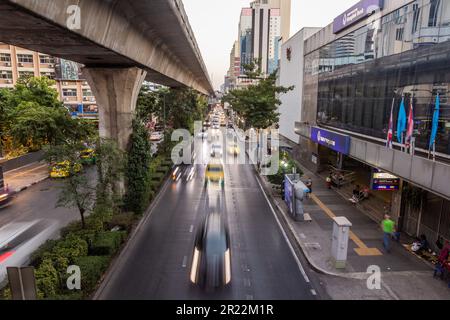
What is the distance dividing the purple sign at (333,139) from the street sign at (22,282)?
2015 centimetres

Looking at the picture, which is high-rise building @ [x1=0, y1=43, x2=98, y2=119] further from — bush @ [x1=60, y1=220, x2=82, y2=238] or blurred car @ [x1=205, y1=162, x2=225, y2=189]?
bush @ [x1=60, y1=220, x2=82, y2=238]

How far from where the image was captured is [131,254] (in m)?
16.2

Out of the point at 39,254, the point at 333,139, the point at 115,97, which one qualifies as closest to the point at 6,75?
the point at 115,97

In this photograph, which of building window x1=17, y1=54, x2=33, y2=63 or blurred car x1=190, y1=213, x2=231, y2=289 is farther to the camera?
building window x1=17, y1=54, x2=33, y2=63

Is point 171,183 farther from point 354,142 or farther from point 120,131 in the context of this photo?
point 354,142

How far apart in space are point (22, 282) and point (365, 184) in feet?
80.1

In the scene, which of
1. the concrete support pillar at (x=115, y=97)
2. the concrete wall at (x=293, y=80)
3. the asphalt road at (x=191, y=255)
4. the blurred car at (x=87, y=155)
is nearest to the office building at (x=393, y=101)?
the asphalt road at (x=191, y=255)

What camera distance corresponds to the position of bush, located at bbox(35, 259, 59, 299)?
1109 centimetres

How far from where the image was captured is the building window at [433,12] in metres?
16.0

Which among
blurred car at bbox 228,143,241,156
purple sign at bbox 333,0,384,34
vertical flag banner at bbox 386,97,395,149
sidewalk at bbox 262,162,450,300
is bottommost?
sidewalk at bbox 262,162,450,300

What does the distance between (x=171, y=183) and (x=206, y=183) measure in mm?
3704

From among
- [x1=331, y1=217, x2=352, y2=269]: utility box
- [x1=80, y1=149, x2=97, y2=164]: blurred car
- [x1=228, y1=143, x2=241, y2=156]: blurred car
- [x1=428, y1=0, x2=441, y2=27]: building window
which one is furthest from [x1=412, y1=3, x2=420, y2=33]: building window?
[x1=228, y1=143, x2=241, y2=156]: blurred car

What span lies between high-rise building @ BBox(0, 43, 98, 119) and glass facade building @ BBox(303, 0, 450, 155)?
51.4 metres
